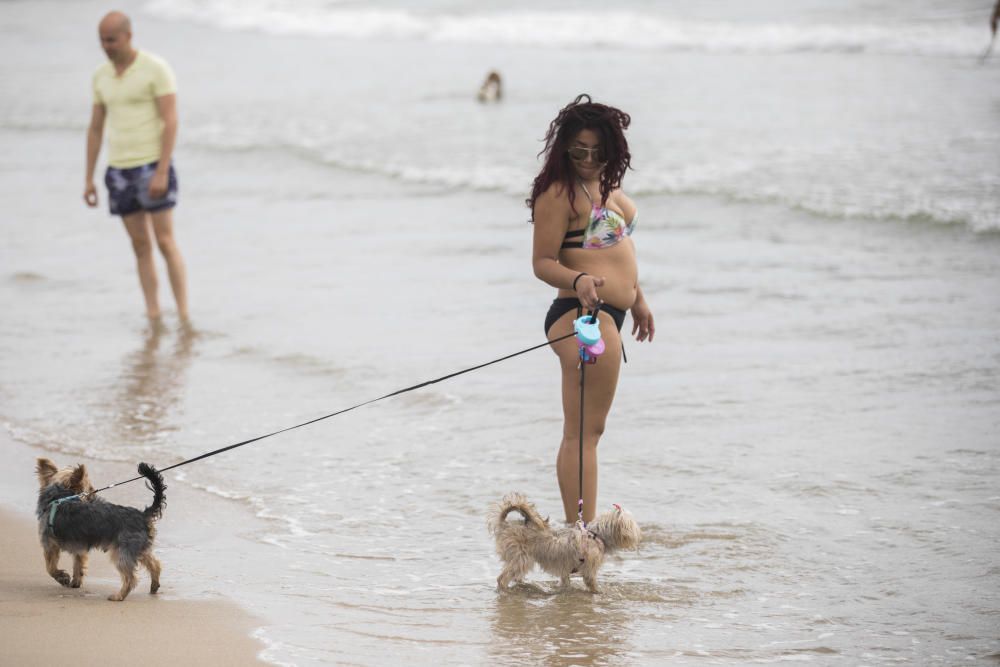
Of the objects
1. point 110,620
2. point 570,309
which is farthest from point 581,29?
point 110,620

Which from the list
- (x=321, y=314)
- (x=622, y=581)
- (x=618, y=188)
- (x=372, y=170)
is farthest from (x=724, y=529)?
(x=372, y=170)

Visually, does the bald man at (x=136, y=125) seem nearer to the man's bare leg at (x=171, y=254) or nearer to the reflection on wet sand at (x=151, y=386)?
the man's bare leg at (x=171, y=254)

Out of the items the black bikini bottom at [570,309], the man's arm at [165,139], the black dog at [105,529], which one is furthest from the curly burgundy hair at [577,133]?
the man's arm at [165,139]

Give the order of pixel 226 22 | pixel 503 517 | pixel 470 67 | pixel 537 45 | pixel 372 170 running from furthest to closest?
1. pixel 226 22
2. pixel 537 45
3. pixel 470 67
4. pixel 372 170
5. pixel 503 517

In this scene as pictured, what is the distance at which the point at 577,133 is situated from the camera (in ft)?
14.6

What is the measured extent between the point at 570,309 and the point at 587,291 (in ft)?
1.05

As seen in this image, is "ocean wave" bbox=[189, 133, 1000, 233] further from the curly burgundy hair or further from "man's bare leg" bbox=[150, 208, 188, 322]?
the curly burgundy hair

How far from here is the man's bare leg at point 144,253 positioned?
8.30m

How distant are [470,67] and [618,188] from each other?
1950 centimetres

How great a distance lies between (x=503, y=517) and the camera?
14.7ft

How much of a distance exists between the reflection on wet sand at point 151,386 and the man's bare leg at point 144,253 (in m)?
0.15

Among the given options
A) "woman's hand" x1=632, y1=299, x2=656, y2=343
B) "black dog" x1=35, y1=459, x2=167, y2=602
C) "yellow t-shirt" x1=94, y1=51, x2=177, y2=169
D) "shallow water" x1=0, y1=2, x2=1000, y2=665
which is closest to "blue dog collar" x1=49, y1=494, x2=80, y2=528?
"black dog" x1=35, y1=459, x2=167, y2=602

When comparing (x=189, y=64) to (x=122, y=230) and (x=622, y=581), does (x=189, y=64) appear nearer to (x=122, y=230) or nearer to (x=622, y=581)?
(x=122, y=230)

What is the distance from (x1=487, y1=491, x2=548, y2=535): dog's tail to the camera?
4461 millimetres
